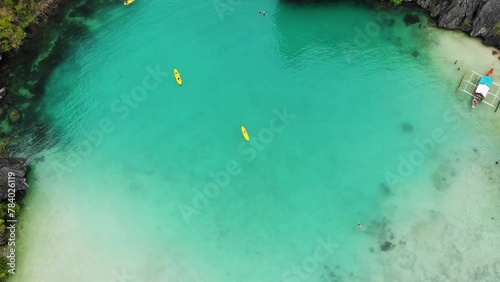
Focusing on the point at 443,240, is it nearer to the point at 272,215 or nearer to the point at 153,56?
the point at 272,215

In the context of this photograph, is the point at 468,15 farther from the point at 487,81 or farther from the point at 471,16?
the point at 487,81

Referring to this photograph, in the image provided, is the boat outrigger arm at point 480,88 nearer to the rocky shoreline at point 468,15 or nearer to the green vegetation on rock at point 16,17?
the rocky shoreline at point 468,15

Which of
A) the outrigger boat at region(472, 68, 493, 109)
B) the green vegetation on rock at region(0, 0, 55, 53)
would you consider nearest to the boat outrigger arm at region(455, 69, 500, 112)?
the outrigger boat at region(472, 68, 493, 109)

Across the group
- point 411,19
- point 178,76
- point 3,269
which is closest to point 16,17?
point 178,76

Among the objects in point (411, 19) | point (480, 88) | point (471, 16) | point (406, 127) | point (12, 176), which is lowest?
point (406, 127)

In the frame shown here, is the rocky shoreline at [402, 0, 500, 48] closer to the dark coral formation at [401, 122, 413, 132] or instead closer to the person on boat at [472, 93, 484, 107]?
the person on boat at [472, 93, 484, 107]
